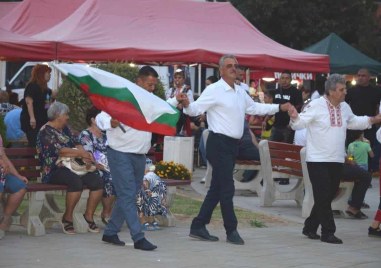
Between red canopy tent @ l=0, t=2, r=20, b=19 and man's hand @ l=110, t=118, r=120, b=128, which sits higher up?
red canopy tent @ l=0, t=2, r=20, b=19

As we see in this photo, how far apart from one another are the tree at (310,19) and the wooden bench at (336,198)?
23.1 meters

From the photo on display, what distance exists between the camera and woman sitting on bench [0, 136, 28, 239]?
10336mm

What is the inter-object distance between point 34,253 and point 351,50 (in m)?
17.9

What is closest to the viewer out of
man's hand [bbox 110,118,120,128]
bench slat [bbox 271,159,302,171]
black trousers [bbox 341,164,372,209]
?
man's hand [bbox 110,118,120,128]

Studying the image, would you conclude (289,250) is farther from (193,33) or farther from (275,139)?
(193,33)

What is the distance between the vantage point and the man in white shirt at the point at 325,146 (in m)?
10.8

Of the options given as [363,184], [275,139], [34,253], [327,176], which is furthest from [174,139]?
[34,253]

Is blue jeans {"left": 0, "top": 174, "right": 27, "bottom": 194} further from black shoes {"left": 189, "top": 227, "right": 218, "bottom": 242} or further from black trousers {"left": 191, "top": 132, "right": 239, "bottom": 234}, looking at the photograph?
black trousers {"left": 191, "top": 132, "right": 239, "bottom": 234}

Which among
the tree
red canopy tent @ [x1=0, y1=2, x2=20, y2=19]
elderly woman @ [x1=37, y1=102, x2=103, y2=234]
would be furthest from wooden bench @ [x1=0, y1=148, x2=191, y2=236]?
the tree

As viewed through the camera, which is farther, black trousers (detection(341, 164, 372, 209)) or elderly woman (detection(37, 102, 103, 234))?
black trousers (detection(341, 164, 372, 209))

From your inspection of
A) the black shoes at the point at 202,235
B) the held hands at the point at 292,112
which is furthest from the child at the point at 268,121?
the black shoes at the point at 202,235

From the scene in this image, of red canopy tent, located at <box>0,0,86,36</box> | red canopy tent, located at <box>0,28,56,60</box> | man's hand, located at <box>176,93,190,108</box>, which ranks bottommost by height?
man's hand, located at <box>176,93,190,108</box>

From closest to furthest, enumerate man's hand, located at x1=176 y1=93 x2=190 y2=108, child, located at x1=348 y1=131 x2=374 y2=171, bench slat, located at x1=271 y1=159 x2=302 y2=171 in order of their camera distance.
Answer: man's hand, located at x1=176 y1=93 x2=190 y2=108, bench slat, located at x1=271 y1=159 x2=302 y2=171, child, located at x1=348 y1=131 x2=374 y2=171

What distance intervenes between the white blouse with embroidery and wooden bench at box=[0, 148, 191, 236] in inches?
78.0
